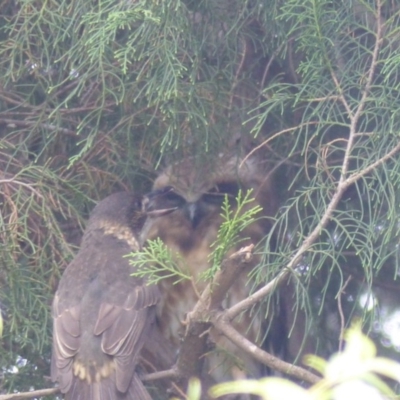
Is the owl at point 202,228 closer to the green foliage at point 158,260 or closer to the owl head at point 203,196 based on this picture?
the owl head at point 203,196

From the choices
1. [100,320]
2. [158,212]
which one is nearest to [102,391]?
[100,320]

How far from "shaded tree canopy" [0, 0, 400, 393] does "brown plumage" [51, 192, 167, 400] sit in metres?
0.08

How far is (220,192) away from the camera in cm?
328

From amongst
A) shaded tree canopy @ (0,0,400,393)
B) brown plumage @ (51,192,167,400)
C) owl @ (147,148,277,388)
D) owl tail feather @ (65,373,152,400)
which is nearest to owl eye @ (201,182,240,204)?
owl @ (147,148,277,388)

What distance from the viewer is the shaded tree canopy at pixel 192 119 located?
2371 mm

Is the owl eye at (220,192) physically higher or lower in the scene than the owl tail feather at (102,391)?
higher

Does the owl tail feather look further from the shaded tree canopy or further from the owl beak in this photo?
the owl beak

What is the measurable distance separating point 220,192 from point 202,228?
0.17 metres

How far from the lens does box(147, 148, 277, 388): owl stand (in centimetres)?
321

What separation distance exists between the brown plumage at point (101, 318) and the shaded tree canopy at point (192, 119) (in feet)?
0.27

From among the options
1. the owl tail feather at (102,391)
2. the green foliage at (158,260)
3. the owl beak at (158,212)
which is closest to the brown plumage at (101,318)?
the owl tail feather at (102,391)

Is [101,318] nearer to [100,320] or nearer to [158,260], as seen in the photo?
[100,320]

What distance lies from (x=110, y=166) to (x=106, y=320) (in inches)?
25.3

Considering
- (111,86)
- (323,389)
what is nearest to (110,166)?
(111,86)
